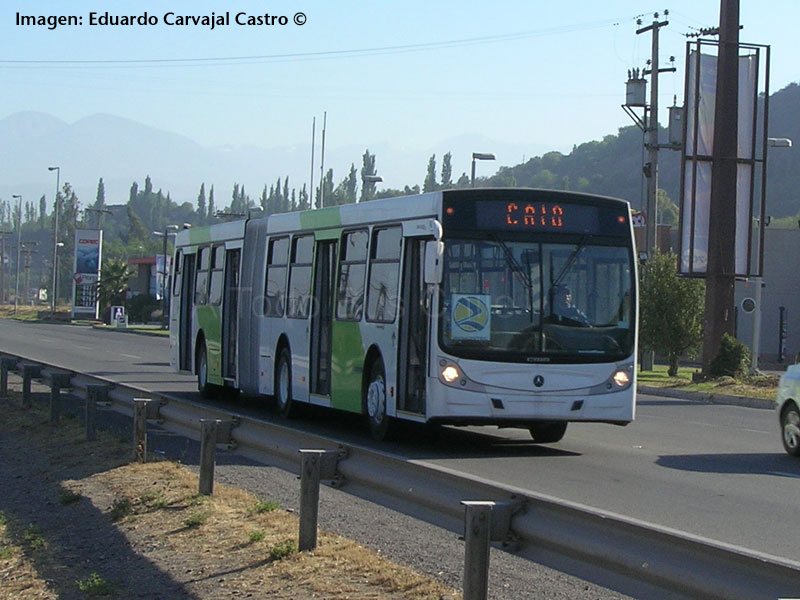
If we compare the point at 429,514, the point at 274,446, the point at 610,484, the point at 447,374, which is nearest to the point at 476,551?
the point at 429,514

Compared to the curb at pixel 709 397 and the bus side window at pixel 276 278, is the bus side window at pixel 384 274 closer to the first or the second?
the bus side window at pixel 276 278

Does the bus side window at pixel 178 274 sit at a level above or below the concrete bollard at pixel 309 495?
above

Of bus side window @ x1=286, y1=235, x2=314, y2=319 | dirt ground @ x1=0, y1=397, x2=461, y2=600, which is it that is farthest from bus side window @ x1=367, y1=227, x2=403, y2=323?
dirt ground @ x1=0, y1=397, x2=461, y2=600

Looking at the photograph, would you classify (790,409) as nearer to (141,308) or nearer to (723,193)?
(723,193)

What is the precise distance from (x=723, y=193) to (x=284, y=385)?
61.3 feet

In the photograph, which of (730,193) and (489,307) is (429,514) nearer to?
(489,307)

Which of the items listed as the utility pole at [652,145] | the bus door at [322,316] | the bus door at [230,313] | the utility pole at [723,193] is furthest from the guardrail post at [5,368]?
the utility pole at [652,145]

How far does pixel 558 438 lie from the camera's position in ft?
54.3

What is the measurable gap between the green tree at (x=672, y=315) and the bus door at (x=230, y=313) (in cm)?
1746

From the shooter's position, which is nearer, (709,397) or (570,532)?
(570,532)

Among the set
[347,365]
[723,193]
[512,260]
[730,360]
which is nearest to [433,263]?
[512,260]

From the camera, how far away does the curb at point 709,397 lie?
88.7ft

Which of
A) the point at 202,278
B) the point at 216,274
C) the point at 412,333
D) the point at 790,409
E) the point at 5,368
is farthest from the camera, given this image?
the point at 202,278

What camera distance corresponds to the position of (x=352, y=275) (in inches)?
665
